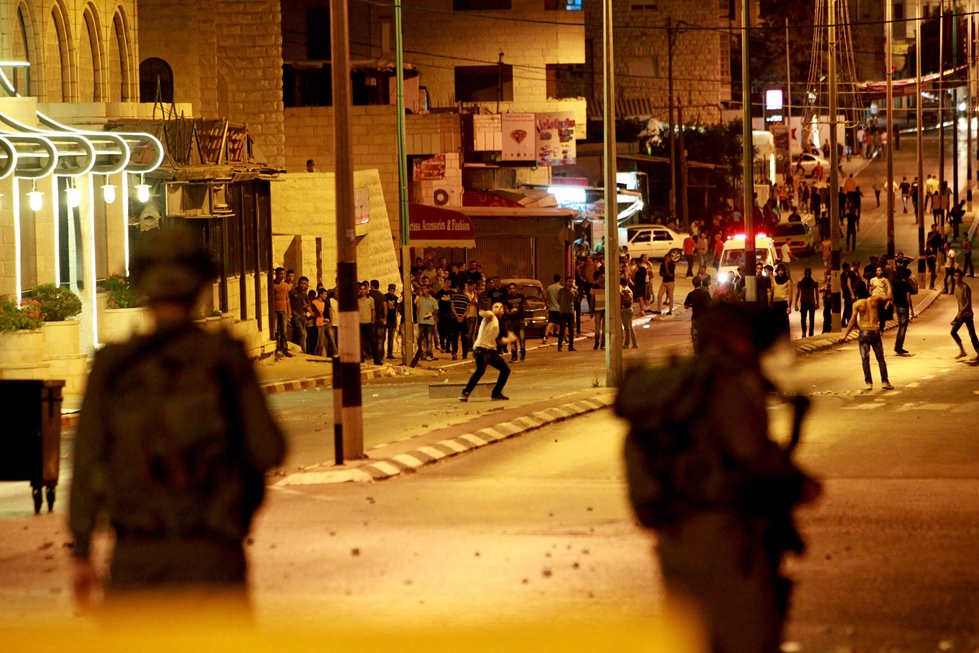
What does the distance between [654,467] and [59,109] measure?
22.4 meters

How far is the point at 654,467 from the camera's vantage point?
16.9 ft

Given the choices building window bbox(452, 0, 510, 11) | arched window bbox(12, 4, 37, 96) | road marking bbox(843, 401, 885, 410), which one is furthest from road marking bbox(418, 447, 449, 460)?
building window bbox(452, 0, 510, 11)

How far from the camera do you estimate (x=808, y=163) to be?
86000mm

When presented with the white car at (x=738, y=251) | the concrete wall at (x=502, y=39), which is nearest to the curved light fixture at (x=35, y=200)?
the white car at (x=738, y=251)

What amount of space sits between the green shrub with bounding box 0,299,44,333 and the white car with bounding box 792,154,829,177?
61.8 metres

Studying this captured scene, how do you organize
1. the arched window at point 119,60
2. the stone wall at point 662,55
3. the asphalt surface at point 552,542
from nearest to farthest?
the asphalt surface at point 552,542 < the arched window at point 119,60 < the stone wall at point 662,55

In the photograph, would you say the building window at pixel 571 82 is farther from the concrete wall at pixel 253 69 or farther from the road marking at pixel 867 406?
the road marking at pixel 867 406

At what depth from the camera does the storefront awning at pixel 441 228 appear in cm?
4275

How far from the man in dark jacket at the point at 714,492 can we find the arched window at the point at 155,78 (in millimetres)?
32996

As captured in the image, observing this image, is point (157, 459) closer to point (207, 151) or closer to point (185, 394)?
point (185, 394)

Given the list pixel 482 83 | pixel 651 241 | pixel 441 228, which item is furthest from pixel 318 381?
pixel 482 83

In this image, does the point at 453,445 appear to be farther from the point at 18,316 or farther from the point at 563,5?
the point at 563,5

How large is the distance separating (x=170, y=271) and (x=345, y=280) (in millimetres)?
10019

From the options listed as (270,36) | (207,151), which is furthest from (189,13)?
→ (207,151)
